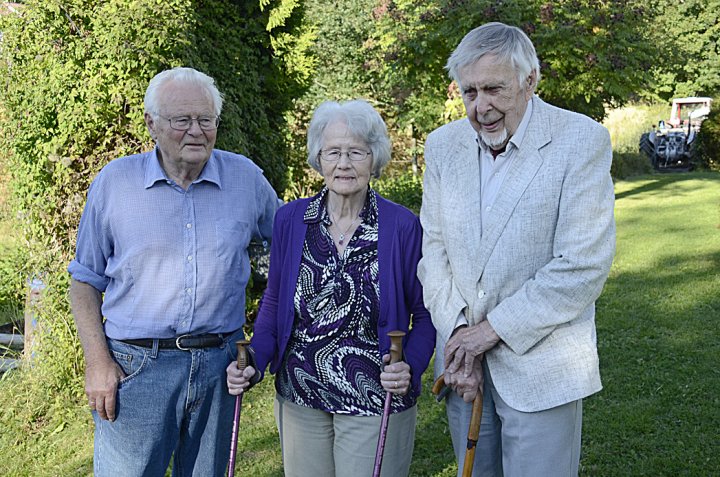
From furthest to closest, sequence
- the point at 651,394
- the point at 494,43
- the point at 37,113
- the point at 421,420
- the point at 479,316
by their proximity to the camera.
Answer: the point at 651,394 < the point at 421,420 < the point at 37,113 < the point at 479,316 < the point at 494,43

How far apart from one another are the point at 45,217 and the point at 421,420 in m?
2.42

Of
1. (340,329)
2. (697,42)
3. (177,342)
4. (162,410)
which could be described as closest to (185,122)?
(177,342)

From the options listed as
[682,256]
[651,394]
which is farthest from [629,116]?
[651,394]

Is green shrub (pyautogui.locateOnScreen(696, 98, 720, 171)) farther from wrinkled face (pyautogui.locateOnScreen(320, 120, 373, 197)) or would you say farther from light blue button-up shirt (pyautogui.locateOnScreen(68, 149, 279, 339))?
light blue button-up shirt (pyautogui.locateOnScreen(68, 149, 279, 339))

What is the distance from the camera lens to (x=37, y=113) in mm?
4441

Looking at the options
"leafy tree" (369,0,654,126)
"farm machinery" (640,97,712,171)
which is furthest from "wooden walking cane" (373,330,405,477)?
"farm machinery" (640,97,712,171)

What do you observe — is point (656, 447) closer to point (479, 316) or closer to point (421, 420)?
point (421, 420)

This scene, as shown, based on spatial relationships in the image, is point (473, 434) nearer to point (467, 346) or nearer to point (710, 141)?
Answer: point (467, 346)

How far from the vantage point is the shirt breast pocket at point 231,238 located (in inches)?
104

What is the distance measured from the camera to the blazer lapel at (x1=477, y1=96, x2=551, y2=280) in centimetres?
232

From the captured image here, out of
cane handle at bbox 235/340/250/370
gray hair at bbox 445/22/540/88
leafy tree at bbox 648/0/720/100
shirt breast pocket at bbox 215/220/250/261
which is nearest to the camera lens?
gray hair at bbox 445/22/540/88

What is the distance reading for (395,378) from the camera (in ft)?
7.99

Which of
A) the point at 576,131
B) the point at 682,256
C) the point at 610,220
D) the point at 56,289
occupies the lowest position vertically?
the point at 682,256

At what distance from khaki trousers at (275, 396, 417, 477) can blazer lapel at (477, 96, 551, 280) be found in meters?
0.59
